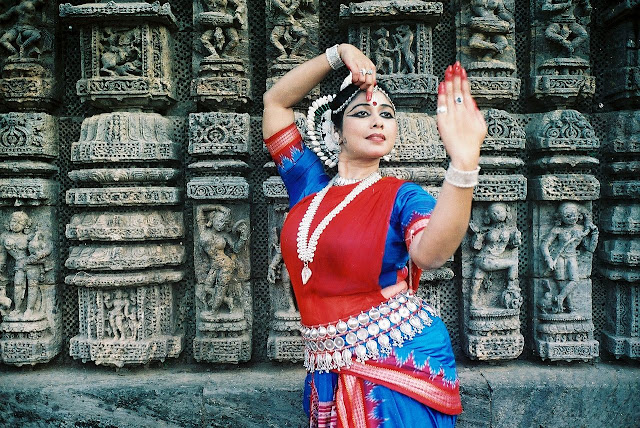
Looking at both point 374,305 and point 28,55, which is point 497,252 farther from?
point 28,55

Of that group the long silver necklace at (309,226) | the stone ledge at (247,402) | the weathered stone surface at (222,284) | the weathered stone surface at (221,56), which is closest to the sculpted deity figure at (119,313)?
the stone ledge at (247,402)

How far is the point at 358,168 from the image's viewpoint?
2.02 m

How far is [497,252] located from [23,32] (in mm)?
3298

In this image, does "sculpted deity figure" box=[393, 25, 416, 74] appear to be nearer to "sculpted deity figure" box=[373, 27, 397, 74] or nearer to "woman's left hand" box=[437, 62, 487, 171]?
"sculpted deity figure" box=[373, 27, 397, 74]

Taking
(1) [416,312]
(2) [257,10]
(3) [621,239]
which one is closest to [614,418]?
(3) [621,239]

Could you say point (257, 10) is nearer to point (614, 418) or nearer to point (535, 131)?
point (535, 131)

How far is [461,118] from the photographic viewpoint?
4.52 feet

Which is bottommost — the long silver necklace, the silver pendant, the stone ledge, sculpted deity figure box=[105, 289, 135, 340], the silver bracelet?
the stone ledge

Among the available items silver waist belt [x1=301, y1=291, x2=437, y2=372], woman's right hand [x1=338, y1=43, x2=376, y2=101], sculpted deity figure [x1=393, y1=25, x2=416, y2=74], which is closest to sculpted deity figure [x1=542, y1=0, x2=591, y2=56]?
sculpted deity figure [x1=393, y1=25, x2=416, y2=74]

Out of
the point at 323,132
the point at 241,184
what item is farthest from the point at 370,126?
Result: the point at 241,184

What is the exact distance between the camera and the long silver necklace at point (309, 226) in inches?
73.2

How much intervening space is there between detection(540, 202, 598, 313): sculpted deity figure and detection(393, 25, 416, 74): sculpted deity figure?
1311 millimetres

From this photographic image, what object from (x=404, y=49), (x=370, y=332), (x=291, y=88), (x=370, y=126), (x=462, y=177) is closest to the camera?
(x=462, y=177)

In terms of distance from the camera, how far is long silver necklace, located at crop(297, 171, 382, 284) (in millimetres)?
1859
